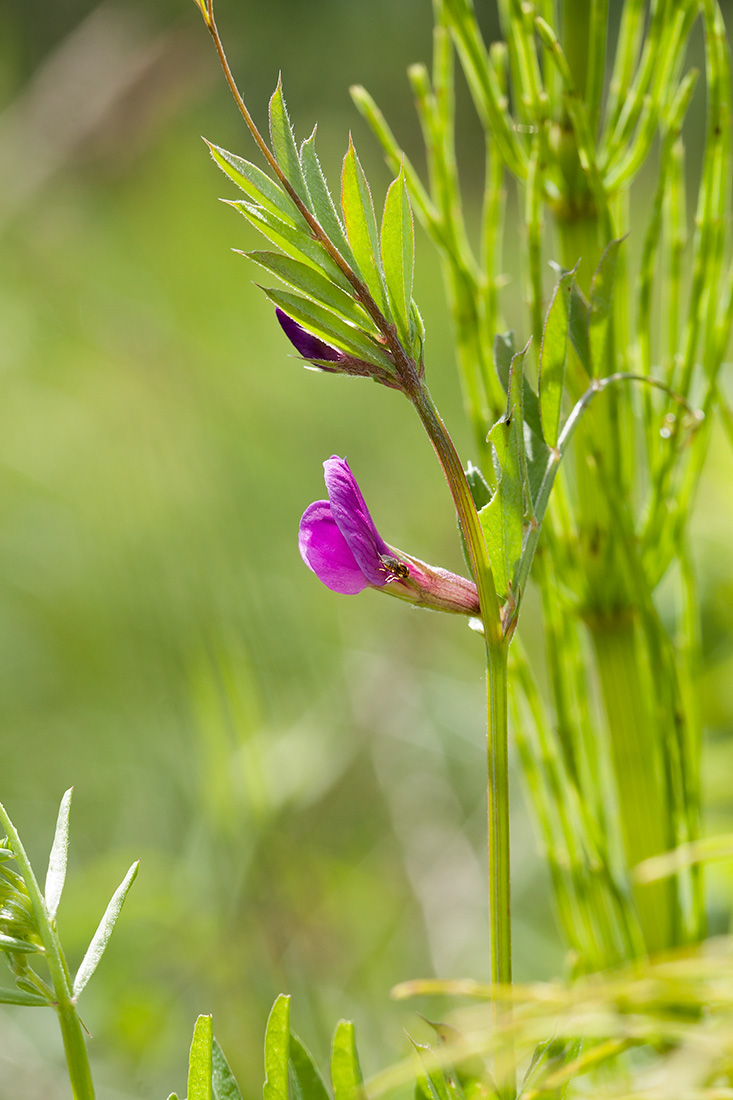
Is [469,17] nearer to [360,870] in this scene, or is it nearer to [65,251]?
[360,870]

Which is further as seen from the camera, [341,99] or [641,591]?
[341,99]

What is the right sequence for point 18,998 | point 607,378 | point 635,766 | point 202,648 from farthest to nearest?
point 202,648, point 635,766, point 607,378, point 18,998

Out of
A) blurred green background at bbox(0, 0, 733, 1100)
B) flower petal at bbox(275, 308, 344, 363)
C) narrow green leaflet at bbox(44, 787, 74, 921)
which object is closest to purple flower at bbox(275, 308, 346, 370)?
flower petal at bbox(275, 308, 344, 363)

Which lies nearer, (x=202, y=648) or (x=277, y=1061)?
(x=277, y=1061)

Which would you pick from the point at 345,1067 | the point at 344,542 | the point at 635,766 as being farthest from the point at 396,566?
the point at 635,766

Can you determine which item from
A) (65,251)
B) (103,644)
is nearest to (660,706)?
(103,644)

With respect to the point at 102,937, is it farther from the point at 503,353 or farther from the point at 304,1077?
the point at 503,353
